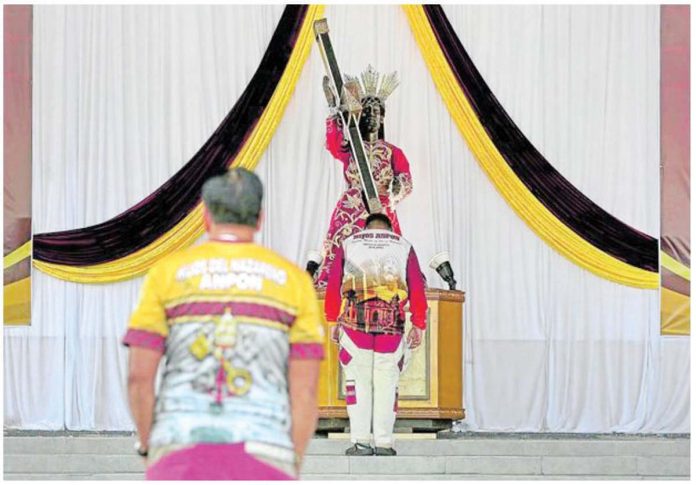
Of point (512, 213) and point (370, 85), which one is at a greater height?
point (370, 85)

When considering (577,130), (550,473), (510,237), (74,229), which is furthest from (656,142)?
(74,229)

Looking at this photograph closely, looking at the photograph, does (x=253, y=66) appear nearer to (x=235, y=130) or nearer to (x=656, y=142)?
(x=235, y=130)

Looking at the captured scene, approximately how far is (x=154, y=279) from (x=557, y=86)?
7.54m

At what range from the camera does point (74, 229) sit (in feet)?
36.1

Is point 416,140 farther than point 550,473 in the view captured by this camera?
Yes

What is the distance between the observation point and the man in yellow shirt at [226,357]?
12.4ft

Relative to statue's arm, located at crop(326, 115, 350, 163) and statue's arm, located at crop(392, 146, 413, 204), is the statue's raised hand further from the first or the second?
statue's arm, located at crop(392, 146, 413, 204)

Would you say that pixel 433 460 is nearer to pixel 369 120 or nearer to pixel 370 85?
pixel 369 120

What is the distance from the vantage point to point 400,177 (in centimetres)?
1003

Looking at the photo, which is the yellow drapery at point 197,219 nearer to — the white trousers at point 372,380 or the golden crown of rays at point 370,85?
the golden crown of rays at point 370,85

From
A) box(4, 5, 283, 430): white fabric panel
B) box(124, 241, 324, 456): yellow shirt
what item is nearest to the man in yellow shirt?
box(124, 241, 324, 456): yellow shirt

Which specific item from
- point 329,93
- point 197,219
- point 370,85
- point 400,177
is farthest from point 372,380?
point 197,219

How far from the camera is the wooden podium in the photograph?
373 inches

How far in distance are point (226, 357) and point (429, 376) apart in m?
5.82
